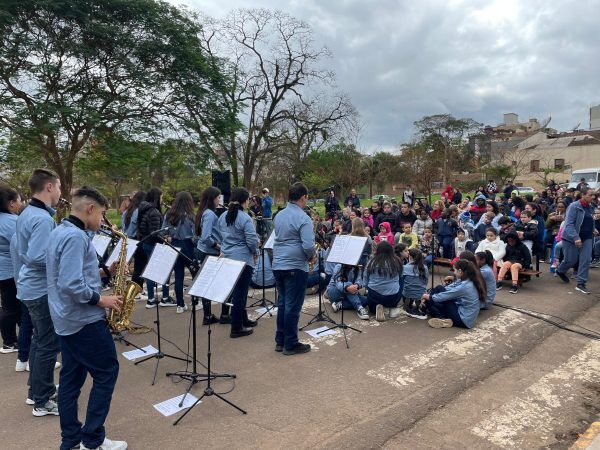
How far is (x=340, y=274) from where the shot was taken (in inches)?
263

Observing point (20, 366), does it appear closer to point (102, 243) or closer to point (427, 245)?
point (102, 243)

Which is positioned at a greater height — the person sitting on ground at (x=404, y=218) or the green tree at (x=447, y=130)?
the green tree at (x=447, y=130)

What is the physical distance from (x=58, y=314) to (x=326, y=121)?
25678mm

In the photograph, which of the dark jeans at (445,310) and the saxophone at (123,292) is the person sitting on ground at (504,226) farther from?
the saxophone at (123,292)

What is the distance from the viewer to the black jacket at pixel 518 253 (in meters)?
8.02

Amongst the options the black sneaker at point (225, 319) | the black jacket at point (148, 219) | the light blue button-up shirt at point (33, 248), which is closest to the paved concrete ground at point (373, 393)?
the black sneaker at point (225, 319)

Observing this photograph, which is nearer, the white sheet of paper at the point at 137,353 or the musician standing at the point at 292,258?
the musician standing at the point at 292,258

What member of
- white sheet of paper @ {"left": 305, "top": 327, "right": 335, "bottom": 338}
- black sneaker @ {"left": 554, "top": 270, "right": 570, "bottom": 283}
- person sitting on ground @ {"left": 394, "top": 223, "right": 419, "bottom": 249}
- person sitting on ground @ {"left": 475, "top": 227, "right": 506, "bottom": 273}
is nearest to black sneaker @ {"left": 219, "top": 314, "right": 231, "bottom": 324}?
white sheet of paper @ {"left": 305, "top": 327, "right": 335, "bottom": 338}

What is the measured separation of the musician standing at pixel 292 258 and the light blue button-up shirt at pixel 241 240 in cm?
58

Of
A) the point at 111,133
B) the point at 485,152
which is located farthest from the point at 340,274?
the point at 485,152

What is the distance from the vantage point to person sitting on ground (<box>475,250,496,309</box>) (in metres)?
6.41

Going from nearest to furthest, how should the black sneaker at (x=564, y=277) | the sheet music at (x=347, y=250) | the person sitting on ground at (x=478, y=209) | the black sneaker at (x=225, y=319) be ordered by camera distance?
the sheet music at (x=347, y=250) → the black sneaker at (x=225, y=319) → the black sneaker at (x=564, y=277) → the person sitting on ground at (x=478, y=209)

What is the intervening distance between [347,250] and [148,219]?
3.48 m

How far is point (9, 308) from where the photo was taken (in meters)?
4.64
